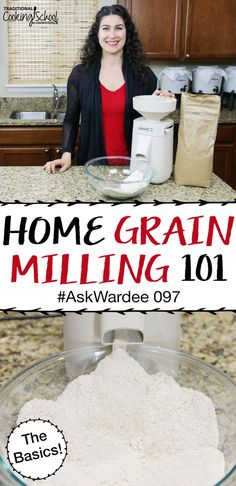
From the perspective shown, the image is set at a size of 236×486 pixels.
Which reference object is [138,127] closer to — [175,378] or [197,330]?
[197,330]

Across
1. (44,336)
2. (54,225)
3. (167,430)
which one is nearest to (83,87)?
(54,225)

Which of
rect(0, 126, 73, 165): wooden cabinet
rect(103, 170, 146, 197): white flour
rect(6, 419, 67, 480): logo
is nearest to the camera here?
rect(6, 419, 67, 480): logo

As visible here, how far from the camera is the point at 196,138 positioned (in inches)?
69.2

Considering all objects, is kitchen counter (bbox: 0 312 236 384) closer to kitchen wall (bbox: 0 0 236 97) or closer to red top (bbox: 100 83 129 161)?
red top (bbox: 100 83 129 161)

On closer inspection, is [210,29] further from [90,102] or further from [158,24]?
[90,102]

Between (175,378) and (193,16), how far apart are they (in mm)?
3337

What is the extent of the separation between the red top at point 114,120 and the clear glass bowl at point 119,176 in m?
0.32

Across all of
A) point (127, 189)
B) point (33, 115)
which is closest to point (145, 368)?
point (127, 189)

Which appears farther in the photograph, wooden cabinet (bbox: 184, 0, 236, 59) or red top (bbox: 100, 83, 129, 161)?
wooden cabinet (bbox: 184, 0, 236, 59)

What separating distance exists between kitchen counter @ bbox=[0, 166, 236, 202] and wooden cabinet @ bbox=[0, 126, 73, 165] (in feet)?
4.88

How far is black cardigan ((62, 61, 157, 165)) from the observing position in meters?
2.14

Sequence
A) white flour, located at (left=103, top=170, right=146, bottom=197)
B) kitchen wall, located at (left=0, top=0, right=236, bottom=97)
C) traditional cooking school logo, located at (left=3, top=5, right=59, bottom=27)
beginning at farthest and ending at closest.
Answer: kitchen wall, located at (left=0, top=0, right=236, bottom=97) → traditional cooking school logo, located at (left=3, top=5, right=59, bottom=27) → white flour, located at (left=103, top=170, right=146, bottom=197)

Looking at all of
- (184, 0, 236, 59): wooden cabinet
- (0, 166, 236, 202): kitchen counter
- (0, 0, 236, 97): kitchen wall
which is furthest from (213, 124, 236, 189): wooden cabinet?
(0, 166, 236, 202): kitchen counter

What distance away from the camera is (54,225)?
3.48 feet
